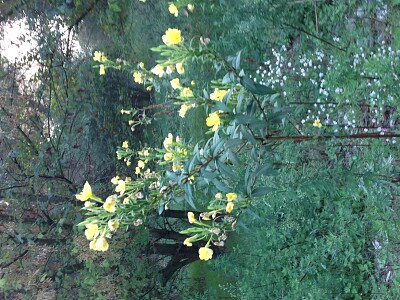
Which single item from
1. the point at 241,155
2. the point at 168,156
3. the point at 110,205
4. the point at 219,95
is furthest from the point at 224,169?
the point at 241,155

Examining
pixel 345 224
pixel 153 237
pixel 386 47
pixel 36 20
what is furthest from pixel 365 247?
pixel 36 20

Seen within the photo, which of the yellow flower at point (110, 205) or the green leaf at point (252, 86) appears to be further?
the yellow flower at point (110, 205)

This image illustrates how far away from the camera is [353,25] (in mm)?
3760

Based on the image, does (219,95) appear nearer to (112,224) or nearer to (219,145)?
(219,145)

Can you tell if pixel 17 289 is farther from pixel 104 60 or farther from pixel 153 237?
pixel 104 60

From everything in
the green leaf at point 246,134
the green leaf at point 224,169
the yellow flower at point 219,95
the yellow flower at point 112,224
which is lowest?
the yellow flower at point 112,224

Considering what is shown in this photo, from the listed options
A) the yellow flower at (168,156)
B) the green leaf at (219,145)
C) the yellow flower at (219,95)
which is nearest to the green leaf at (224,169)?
the green leaf at (219,145)

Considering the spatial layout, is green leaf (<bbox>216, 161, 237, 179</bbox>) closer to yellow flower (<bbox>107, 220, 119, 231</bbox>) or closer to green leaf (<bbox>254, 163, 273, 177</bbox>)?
green leaf (<bbox>254, 163, 273, 177</bbox>)

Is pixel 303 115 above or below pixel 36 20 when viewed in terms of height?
below

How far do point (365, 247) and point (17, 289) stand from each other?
307cm

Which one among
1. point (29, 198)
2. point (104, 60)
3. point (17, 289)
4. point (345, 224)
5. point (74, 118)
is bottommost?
point (17, 289)

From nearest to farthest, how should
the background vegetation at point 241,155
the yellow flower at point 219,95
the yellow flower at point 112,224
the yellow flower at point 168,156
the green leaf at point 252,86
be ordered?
the green leaf at point 252,86 → the yellow flower at point 112,224 → the yellow flower at point 219,95 → the yellow flower at point 168,156 → the background vegetation at point 241,155

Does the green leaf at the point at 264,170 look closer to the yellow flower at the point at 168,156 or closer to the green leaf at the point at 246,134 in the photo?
the green leaf at the point at 246,134

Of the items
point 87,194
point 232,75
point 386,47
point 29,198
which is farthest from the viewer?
point 29,198
